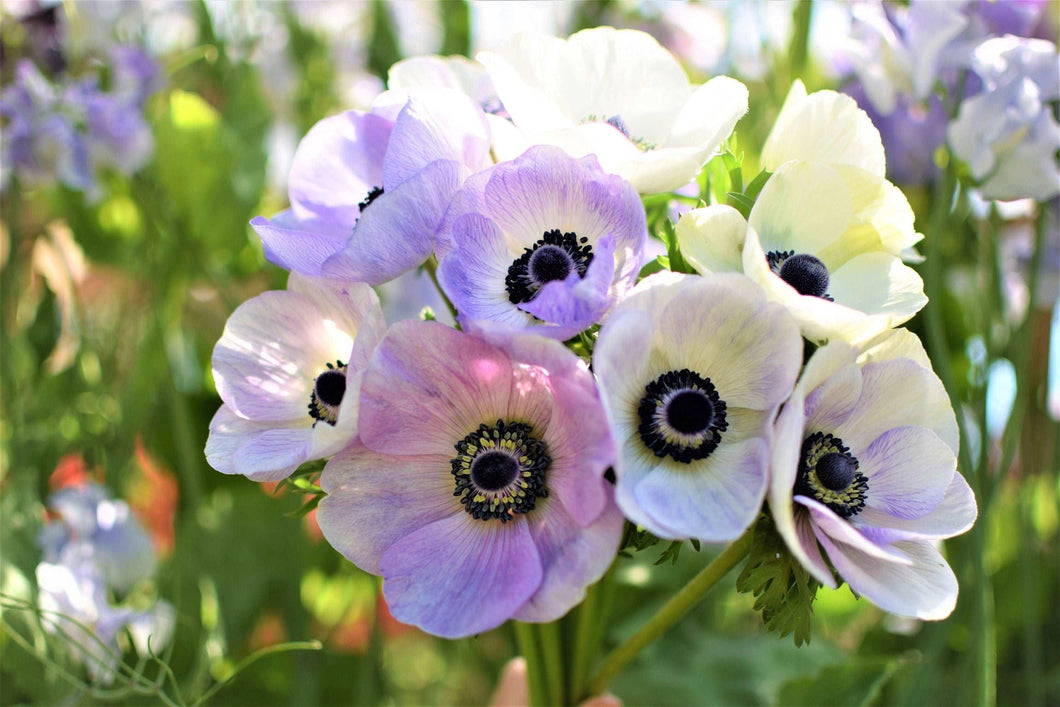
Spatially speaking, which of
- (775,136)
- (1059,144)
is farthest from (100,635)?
(1059,144)

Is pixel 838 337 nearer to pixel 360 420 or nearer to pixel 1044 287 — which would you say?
pixel 360 420

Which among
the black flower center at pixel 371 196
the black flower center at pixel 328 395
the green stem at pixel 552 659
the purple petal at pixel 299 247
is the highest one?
the purple petal at pixel 299 247

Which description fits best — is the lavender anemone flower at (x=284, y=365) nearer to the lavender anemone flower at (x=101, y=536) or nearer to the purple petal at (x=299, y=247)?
the purple petal at (x=299, y=247)

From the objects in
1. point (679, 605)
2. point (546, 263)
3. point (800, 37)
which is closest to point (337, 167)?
point (546, 263)

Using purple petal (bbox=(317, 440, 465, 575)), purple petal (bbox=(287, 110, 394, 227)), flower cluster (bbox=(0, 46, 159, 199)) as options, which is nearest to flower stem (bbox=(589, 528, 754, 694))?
purple petal (bbox=(317, 440, 465, 575))

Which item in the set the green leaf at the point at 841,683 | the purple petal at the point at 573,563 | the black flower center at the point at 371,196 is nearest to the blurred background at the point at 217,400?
the green leaf at the point at 841,683

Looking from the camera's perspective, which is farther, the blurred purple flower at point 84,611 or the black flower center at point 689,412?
the blurred purple flower at point 84,611

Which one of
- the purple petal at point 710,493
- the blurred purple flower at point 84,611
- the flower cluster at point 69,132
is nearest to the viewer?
the purple petal at point 710,493
